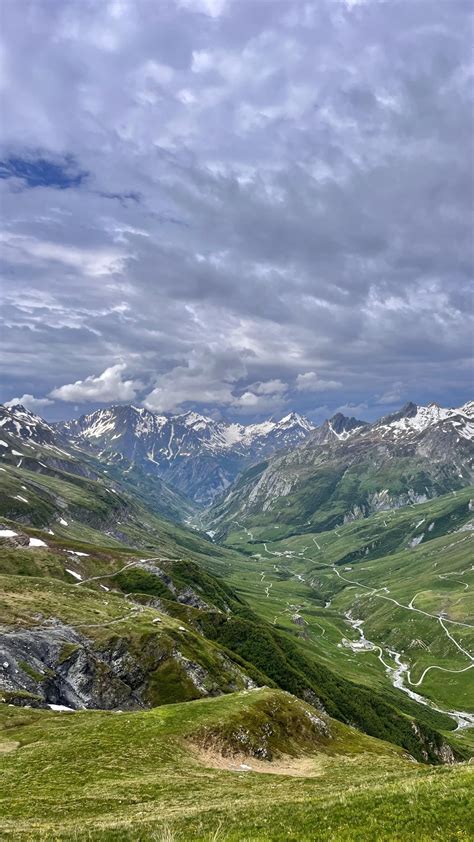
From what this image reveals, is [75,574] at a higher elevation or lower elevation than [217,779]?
lower

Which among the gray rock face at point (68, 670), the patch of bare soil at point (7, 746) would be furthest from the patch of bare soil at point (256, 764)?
the gray rock face at point (68, 670)

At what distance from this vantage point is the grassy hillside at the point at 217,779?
25531 millimetres

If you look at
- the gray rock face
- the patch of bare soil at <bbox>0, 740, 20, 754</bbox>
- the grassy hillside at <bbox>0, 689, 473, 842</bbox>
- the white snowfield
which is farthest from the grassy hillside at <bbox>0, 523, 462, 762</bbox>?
the grassy hillside at <bbox>0, 689, 473, 842</bbox>

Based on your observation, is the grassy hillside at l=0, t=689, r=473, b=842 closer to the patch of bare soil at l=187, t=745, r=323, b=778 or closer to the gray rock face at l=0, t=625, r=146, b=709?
the patch of bare soil at l=187, t=745, r=323, b=778

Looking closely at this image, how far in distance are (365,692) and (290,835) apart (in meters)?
190

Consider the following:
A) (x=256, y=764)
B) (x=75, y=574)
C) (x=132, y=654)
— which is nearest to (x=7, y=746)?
(x=256, y=764)

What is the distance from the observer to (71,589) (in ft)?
485

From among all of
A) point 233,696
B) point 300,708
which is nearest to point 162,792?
point 233,696

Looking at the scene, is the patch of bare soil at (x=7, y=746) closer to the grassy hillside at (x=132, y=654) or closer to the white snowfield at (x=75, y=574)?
the grassy hillside at (x=132, y=654)

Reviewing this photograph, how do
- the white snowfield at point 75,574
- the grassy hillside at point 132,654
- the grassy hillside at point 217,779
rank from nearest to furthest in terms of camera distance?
the grassy hillside at point 217,779 → the grassy hillside at point 132,654 → the white snowfield at point 75,574

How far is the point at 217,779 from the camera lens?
4925 cm

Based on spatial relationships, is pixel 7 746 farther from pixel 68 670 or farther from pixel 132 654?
A: pixel 132 654

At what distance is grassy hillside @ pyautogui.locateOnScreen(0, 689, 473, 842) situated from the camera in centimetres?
2553

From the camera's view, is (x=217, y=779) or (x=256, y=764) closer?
(x=217, y=779)
